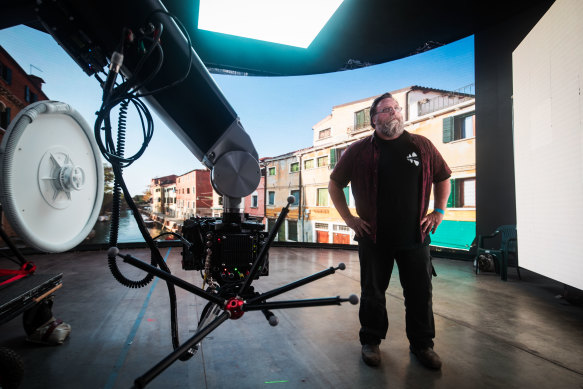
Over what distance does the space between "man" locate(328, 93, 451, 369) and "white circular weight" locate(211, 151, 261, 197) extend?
0.62 metres

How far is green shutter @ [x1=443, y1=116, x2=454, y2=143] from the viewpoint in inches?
227

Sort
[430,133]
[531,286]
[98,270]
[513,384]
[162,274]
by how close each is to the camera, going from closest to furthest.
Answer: [162,274], [513,384], [531,286], [98,270], [430,133]

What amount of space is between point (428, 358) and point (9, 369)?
1911mm

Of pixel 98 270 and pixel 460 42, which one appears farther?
pixel 460 42

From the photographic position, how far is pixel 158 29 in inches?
37.2

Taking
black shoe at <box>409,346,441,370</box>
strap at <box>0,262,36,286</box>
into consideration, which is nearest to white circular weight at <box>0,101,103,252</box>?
strap at <box>0,262,36,286</box>

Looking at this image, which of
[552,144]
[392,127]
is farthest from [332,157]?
[392,127]

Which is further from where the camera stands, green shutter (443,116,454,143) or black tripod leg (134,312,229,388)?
green shutter (443,116,454,143)

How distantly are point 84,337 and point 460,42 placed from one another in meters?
6.17

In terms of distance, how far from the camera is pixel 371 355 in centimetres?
145

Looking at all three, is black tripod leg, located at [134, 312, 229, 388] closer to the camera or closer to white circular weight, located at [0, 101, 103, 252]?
the camera

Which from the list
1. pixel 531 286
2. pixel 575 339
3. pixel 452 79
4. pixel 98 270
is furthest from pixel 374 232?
pixel 452 79

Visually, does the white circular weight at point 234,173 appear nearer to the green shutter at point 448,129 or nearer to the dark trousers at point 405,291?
the dark trousers at point 405,291

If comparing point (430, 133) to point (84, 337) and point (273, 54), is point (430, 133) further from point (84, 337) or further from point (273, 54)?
point (84, 337)
